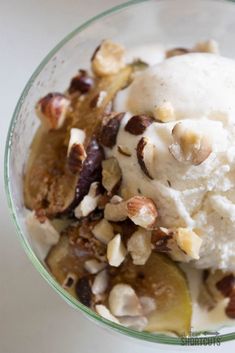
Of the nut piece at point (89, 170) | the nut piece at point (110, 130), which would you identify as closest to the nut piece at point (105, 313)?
the nut piece at point (89, 170)

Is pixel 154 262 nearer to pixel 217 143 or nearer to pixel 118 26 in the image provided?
pixel 217 143

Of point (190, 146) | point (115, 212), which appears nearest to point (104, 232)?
point (115, 212)

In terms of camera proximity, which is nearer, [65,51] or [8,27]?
[65,51]

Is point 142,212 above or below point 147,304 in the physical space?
above

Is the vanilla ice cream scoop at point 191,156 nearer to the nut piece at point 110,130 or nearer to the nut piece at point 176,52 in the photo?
the nut piece at point 110,130

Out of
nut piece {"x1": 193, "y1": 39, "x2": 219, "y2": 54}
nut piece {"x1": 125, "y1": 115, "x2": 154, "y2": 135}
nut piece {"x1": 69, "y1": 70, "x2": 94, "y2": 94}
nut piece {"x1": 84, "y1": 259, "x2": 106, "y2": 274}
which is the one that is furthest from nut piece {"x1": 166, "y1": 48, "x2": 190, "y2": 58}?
nut piece {"x1": 84, "y1": 259, "x2": 106, "y2": 274}

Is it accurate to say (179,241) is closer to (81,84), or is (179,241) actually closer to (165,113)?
(165,113)

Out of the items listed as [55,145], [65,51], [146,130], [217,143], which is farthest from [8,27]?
[217,143]
